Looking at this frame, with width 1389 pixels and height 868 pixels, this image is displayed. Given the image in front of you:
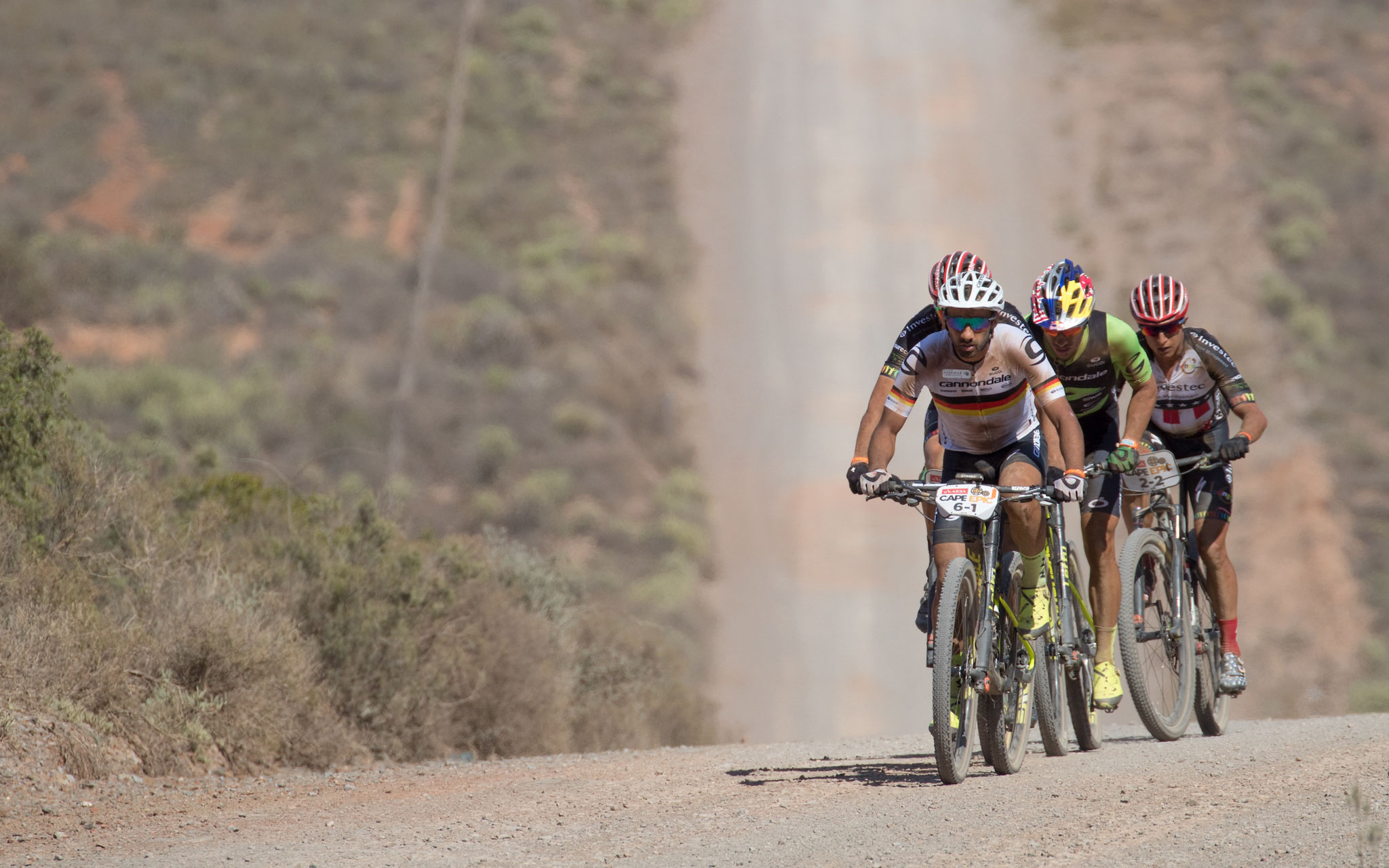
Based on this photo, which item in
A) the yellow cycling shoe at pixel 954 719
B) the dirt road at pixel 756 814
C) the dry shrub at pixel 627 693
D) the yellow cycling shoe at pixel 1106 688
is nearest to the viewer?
the dirt road at pixel 756 814

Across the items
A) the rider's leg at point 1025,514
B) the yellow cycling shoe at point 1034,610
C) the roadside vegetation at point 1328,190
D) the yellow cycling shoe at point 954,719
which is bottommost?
the yellow cycling shoe at point 954,719

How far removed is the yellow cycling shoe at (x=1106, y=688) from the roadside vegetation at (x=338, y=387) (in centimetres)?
417

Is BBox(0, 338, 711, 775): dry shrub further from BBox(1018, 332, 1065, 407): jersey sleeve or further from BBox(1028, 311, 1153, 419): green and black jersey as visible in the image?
BBox(1018, 332, 1065, 407): jersey sleeve

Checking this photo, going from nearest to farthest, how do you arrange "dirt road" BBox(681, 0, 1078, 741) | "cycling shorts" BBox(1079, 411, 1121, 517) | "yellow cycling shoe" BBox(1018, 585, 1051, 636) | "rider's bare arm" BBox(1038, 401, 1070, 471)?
"yellow cycling shoe" BBox(1018, 585, 1051, 636) → "rider's bare arm" BBox(1038, 401, 1070, 471) → "cycling shorts" BBox(1079, 411, 1121, 517) → "dirt road" BBox(681, 0, 1078, 741)

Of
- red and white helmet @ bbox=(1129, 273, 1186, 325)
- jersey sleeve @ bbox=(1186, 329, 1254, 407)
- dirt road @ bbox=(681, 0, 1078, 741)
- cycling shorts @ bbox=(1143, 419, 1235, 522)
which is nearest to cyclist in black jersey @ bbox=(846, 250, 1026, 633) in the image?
red and white helmet @ bbox=(1129, 273, 1186, 325)

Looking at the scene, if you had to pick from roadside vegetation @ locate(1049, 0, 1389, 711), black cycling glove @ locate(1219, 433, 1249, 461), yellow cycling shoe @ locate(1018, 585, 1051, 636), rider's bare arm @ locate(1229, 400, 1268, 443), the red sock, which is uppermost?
roadside vegetation @ locate(1049, 0, 1389, 711)

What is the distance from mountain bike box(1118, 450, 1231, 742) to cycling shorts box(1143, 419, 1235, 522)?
0.10m

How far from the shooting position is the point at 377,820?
21.5 ft

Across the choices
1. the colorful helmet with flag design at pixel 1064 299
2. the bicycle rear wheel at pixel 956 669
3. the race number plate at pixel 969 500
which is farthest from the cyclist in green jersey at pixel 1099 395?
the bicycle rear wheel at pixel 956 669

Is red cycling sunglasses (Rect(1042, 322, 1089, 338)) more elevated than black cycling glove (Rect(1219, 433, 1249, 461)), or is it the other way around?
red cycling sunglasses (Rect(1042, 322, 1089, 338))

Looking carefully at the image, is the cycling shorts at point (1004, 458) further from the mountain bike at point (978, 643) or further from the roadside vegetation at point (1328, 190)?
the roadside vegetation at point (1328, 190)

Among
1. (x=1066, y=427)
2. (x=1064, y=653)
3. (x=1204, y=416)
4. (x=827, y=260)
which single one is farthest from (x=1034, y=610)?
(x=827, y=260)

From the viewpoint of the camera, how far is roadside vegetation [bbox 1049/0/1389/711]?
21906 millimetres

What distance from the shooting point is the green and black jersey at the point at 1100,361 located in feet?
26.9
